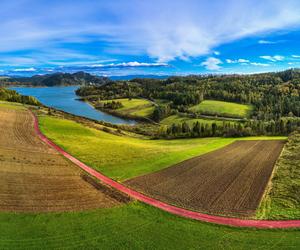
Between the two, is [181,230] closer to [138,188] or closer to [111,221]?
[111,221]

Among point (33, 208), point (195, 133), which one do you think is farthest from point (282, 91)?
point (33, 208)

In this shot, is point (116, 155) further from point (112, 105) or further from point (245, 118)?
point (112, 105)

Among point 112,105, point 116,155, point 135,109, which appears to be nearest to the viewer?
point 116,155

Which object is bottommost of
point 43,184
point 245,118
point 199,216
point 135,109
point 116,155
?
point 199,216

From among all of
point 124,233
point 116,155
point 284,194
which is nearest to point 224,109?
point 116,155

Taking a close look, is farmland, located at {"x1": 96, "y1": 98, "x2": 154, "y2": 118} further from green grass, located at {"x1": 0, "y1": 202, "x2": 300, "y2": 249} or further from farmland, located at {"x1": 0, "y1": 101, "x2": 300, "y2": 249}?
green grass, located at {"x1": 0, "y1": 202, "x2": 300, "y2": 249}

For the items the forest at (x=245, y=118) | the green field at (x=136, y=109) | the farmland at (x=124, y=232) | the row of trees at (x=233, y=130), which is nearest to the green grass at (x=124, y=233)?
the farmland at (x=124, y=232)
